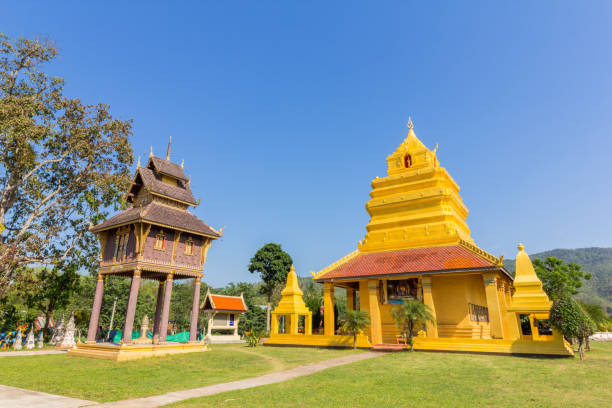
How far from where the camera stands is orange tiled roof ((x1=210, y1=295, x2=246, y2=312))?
39.0m

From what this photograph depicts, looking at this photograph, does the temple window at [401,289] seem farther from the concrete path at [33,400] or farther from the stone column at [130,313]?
the concrete path at [33,400]

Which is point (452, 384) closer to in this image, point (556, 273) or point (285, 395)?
point (285, 395)

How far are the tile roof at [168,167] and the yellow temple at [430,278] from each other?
10.5 m

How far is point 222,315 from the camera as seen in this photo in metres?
39.9

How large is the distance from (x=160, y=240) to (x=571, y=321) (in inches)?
782

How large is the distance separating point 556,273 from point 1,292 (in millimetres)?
48584

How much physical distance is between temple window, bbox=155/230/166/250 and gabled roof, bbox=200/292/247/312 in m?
19.6

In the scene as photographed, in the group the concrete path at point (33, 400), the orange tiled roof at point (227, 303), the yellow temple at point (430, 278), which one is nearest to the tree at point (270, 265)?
the orange tiled roof at point (227, 303)

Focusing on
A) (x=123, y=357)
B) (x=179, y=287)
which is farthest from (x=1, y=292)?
(x=179, y=287)

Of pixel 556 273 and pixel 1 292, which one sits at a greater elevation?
pixel 556 273

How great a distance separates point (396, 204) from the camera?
86.1 ft

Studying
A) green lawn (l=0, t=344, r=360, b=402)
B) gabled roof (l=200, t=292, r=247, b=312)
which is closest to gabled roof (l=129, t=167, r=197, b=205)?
green lawn (l=0, t=344, r=360, b=402)

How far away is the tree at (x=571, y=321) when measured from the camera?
45.6ft

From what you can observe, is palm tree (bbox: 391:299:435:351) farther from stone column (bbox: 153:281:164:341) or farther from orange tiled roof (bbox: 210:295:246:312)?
orange tiled roof (bbox: 210:295:246:312)
